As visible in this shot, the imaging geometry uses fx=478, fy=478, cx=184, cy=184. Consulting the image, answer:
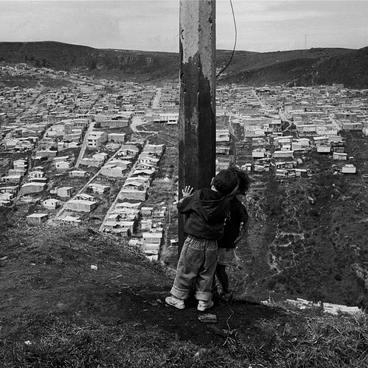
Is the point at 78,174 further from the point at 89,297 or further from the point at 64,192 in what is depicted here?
the point at 89,297

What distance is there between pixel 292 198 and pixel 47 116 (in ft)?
79.7

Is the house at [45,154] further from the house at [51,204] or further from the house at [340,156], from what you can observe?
the house at [340,156]

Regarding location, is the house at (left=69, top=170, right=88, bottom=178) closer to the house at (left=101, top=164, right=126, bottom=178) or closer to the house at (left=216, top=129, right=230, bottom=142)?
the house at (left=101, top=164, right=126, bottom=178)

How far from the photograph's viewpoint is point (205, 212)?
2.76 metres

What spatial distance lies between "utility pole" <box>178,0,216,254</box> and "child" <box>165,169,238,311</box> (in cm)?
19

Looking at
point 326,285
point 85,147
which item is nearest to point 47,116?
point 85,147

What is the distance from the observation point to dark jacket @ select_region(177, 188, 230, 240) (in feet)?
9.05

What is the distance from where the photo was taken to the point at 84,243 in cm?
499

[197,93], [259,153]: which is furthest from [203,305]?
[259,153]

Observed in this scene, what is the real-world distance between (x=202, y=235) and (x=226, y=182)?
35 centimetres

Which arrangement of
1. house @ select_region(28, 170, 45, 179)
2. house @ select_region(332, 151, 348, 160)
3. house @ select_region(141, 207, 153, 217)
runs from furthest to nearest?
house @ select_region(332, 151, 348, 160) → house @ select_region(28, 170, 45, 179) → house @ select_region(141, 207, 153, 217)

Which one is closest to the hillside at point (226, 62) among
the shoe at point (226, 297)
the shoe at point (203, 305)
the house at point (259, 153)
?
the house at point (259, 153)

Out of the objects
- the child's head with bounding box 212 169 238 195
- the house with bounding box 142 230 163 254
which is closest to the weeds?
the child's head with bounding box 212 169 238 195

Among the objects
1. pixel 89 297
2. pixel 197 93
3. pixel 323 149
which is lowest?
pixel 323 149
